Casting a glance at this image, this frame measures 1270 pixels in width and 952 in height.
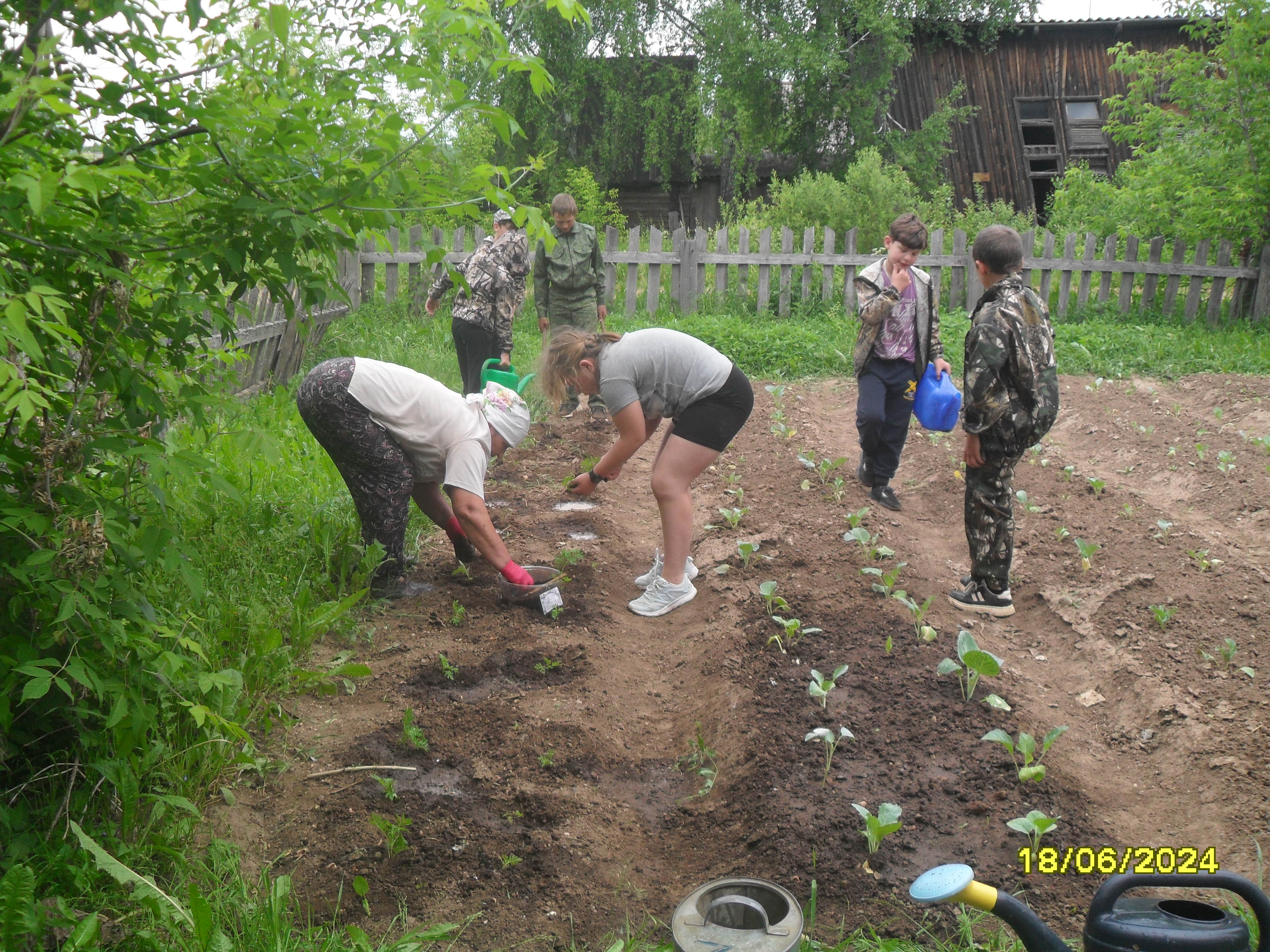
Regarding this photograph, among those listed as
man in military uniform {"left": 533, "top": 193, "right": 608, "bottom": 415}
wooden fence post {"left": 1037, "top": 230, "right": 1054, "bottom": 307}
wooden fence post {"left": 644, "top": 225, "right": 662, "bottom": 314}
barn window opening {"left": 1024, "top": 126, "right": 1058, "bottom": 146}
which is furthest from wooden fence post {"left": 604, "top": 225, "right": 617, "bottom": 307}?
barn window opening {"left": 1024, "top": 126, "right": 1058, "bottom": 146}

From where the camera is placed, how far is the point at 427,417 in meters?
4.39

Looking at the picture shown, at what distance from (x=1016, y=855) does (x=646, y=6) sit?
18.8 meters

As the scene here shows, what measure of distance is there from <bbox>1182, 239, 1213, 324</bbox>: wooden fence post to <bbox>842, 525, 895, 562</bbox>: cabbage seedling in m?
9.83

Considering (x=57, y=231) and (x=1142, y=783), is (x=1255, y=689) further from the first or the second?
(x=57, y=231)

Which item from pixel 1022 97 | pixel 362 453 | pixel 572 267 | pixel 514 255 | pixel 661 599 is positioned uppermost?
pixel 1022 97

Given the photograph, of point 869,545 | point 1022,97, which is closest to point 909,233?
point 869,545

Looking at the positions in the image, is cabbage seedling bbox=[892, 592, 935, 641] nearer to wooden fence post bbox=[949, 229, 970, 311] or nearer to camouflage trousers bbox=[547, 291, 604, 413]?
camouflage trousers bbox=[547, 291, 604, 413]

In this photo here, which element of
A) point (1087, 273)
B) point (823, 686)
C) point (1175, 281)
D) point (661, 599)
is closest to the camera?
point (823, 686)

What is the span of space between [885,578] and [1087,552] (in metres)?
1.14

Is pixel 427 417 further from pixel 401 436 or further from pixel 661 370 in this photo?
pixel 661 370

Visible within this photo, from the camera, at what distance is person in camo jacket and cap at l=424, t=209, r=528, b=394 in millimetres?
7746

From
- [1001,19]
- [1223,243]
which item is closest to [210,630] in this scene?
[1223,243]

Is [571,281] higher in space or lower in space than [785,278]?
higher
